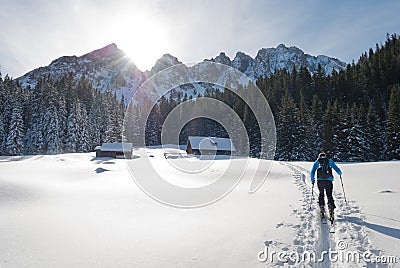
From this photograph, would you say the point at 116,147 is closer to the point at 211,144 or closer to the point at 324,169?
the point at 211,144

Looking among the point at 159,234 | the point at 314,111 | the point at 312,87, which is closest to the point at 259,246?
the point at 159,234

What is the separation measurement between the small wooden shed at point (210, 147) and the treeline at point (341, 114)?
17.8ft

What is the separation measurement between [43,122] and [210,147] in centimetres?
3450

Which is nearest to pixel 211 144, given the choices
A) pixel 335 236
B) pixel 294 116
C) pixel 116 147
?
pixel 294 116

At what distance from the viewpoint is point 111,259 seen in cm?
521

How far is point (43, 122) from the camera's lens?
49.0 m

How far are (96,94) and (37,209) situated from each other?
68826 mm

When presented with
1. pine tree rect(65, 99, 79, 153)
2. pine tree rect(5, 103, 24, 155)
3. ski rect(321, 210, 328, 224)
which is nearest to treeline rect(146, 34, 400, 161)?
ski rect(321, 210, 328, 224)

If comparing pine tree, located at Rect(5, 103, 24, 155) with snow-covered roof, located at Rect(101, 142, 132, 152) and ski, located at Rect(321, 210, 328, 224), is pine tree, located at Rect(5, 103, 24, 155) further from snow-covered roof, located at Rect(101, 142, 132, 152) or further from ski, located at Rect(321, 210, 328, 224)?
ski, located at Rect(321, 210, 328, 224)

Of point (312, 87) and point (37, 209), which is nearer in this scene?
point (37, 209)

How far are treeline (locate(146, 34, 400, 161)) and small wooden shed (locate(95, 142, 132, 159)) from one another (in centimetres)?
2659

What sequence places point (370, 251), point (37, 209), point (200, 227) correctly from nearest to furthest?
point (370, 251)
point (200, 227)
point (37, 209)

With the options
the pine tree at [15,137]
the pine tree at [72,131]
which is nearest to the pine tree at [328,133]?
the pine tree at [72,131]

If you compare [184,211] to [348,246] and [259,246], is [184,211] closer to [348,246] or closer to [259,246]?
[259,246]
